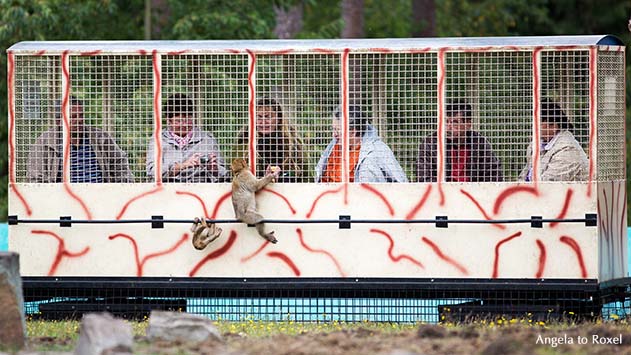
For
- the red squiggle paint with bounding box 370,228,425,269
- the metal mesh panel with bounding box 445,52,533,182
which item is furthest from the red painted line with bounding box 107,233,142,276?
the metal mesh panel with bounding box 445,52,533,182

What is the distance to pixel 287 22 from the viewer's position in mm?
30141

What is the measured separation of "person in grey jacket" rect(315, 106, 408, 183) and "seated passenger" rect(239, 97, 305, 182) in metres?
Result: 0.24

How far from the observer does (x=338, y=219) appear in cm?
1389

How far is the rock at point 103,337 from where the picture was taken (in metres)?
9.80

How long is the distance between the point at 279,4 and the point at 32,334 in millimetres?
16931

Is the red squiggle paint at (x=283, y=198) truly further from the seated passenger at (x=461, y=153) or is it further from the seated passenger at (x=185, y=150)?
the seated passenger at (x=461, y=153)

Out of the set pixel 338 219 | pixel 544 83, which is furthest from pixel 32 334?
pixel 544 83

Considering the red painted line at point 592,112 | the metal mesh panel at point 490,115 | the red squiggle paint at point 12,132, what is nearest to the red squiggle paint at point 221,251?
the red squiggle paint at point 12,132

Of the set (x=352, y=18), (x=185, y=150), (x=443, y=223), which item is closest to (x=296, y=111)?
(x=185, y=150)

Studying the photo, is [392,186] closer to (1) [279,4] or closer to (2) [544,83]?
(2) [544,83]

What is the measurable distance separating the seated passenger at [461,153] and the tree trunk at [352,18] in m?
16.0

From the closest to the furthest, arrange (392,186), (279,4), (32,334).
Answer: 1. (32,334)
2. (392,186)
3. (279,4)

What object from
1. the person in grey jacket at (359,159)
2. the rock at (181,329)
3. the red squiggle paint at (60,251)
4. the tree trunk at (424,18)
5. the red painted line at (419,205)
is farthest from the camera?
the tree trunk at (424,18)

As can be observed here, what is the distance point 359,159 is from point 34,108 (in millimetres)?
3003
